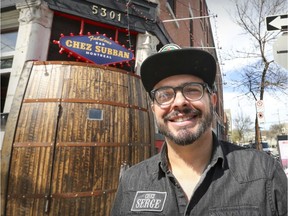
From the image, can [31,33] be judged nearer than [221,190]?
No

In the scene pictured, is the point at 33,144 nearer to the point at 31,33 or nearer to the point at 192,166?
the point at 192,166

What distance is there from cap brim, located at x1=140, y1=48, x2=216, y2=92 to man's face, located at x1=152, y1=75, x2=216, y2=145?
0.04 m

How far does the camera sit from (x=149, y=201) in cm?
134

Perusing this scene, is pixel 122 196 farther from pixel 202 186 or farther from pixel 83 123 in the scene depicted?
pixel 83 123

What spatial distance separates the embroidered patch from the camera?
1295 millimetres

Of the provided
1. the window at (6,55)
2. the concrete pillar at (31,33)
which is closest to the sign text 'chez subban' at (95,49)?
the concrete pillar at (31,33)

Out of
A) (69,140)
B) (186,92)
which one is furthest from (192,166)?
(69,140)

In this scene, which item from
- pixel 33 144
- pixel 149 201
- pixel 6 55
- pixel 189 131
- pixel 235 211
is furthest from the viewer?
pixel 6 55

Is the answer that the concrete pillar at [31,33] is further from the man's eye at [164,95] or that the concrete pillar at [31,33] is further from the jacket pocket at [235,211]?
the jacket pocket at [235,211]

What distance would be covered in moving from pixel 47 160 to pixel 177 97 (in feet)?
7.71

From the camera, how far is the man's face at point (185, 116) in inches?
57.4

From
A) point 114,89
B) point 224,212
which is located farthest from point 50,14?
point 224,212

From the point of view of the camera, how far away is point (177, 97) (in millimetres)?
1512

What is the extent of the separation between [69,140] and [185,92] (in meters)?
2.24
